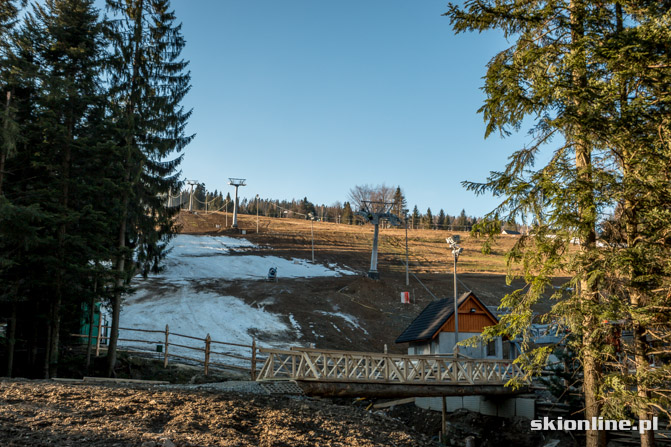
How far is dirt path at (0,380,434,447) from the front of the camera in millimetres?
7262

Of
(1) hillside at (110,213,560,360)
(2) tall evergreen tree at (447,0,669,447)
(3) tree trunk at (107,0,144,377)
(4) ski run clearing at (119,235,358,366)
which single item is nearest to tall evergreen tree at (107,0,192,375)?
(3) tree trunk at (107,0,144,377)

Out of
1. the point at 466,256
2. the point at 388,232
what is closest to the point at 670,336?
the point at 466,256

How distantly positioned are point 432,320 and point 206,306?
716 inches

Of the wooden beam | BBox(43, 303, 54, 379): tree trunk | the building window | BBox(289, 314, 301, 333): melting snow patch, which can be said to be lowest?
the wooden beam

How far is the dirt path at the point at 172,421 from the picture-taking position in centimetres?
726

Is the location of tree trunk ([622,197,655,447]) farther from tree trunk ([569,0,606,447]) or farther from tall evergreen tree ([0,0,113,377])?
tall evergreen tree ([0,0,113,377])

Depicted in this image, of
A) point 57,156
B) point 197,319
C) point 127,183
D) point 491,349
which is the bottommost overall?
point 197,319

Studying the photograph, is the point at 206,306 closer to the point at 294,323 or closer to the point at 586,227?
the point at 294,323

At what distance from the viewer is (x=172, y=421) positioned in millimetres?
8539

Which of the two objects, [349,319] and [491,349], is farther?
[349,319]

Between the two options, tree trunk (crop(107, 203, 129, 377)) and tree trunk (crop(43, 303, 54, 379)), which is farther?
tree trunk (crop(107, 203, 129, 377))

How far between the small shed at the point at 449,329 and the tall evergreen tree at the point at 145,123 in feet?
48.0

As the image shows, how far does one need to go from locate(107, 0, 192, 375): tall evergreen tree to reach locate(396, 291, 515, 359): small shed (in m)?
14.6

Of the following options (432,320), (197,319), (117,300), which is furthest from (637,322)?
(197,319)
